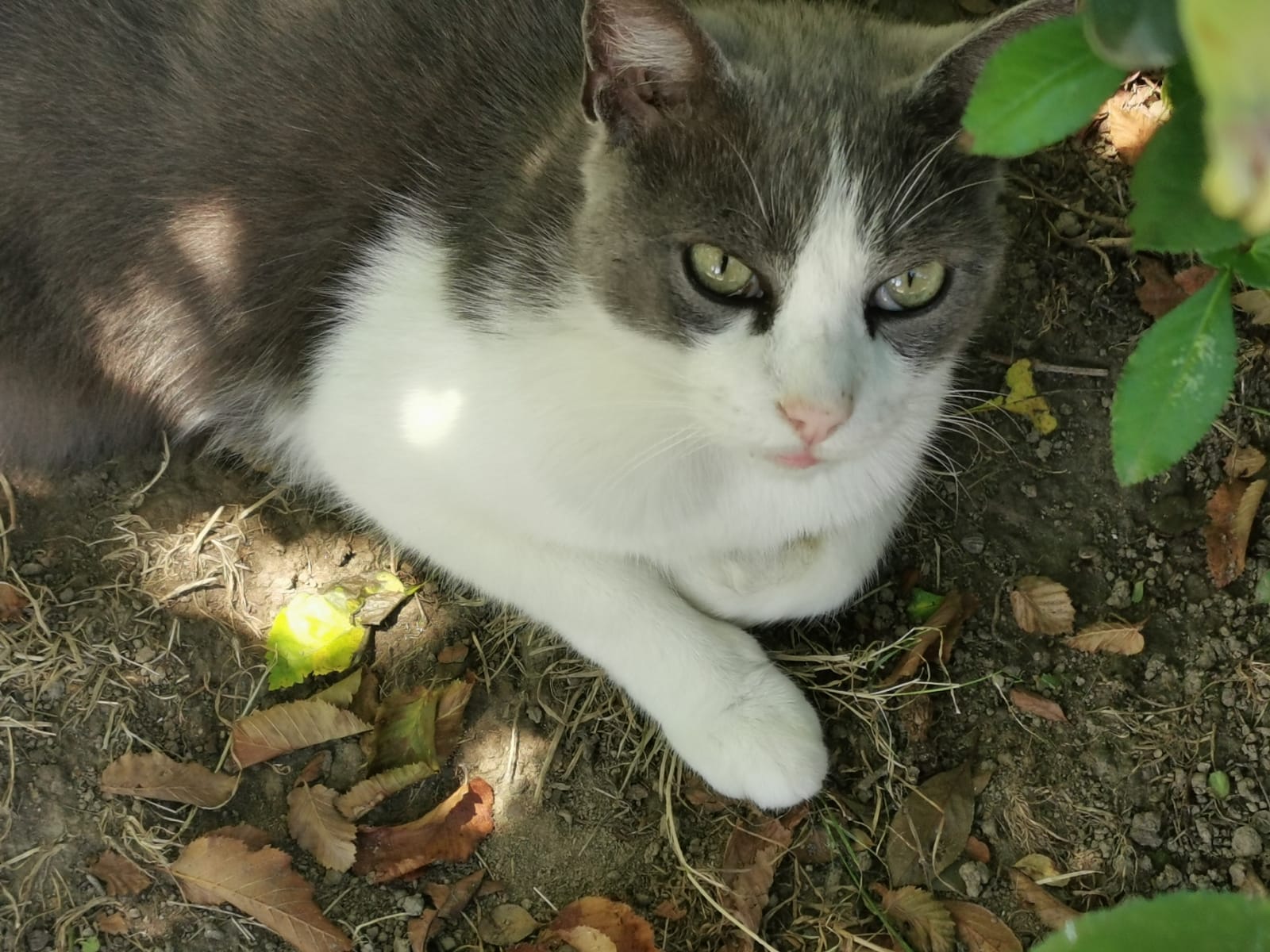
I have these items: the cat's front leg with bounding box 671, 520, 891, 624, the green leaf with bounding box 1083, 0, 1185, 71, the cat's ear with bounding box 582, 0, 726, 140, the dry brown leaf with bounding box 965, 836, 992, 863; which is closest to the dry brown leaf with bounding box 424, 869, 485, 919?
the cat's front leg with bounding box 671, 520, 891, 624

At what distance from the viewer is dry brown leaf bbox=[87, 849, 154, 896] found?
6.79 ft

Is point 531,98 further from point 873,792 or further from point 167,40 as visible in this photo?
point 873,792

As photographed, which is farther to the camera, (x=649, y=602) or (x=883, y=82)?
(x=649, y=602)

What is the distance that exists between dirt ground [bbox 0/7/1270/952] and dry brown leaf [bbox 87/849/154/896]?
0.02 meters

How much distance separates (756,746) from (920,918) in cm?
48

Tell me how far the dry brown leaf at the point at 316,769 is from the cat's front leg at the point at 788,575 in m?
0.82

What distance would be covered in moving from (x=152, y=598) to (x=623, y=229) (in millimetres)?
1416

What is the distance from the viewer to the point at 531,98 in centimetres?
190

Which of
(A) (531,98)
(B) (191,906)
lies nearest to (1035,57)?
(A) (531,98)

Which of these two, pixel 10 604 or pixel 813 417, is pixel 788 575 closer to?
pixel 813 417

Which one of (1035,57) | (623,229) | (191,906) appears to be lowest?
(191,906)

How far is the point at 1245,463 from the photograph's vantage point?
7.53ft

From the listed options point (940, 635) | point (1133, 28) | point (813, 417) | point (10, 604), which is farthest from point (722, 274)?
point (10, 604)

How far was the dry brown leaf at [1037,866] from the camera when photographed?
205 cm
